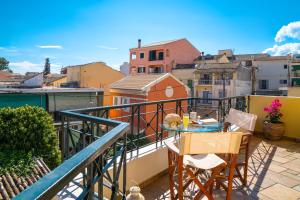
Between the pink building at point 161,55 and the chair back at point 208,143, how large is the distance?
2961cm

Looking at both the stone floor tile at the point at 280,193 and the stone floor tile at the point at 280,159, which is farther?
the stone floor tile at the point at 280,159

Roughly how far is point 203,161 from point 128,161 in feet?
3.19

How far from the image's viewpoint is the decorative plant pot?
5332mm

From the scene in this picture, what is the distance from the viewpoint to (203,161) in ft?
8.25

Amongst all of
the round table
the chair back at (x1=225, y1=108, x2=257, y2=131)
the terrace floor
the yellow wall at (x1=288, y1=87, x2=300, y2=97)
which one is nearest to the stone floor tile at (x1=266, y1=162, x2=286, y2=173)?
the terrace floor

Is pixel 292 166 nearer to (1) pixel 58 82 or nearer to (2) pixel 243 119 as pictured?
(2) pixel 243 119

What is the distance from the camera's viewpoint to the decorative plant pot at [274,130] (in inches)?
210

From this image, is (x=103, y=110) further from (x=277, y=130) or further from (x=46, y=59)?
(x=46, y=59)

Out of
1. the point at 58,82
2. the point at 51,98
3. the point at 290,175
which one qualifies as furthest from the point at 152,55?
the point at 290,175

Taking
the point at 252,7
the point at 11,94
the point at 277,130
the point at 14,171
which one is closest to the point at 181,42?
the point at 252,7

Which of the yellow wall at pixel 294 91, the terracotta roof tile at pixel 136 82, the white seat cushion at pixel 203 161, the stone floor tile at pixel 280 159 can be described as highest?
the terracotta roof tile at pixel 136 82

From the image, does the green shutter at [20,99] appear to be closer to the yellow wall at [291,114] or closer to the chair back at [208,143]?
the yellow wall at [291,114]

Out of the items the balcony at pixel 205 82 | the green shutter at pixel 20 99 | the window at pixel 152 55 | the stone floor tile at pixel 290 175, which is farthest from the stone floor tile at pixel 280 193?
the window at pixel 152 55

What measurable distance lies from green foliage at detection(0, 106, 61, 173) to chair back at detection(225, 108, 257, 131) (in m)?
3.74
